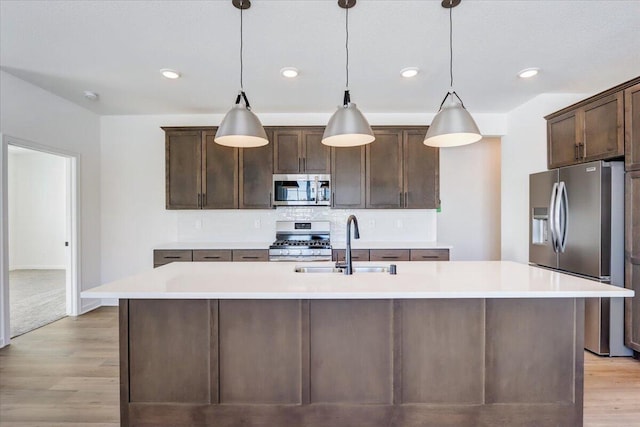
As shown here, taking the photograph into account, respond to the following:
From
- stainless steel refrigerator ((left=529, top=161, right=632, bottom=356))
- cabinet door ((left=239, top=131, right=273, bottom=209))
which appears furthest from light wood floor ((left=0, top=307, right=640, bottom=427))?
cabinet door ((left=239, top=131, right=273, bottom=209))

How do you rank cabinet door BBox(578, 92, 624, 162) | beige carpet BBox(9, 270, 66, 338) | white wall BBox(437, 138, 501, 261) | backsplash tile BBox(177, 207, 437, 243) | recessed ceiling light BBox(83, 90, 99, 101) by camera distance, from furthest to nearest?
white wall BBox(437, 138, 501, 261), backsplash tile BBox(177, 207, 437, 243), beige carpet BBox(9, 270, 66, 338), recessed ceiling light BBox(83, 90, 99, 101), cabinet door BBox(578, 92, 624, 162)

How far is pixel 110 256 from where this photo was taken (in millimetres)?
4719

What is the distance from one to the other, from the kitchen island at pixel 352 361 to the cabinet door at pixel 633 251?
1414 mm

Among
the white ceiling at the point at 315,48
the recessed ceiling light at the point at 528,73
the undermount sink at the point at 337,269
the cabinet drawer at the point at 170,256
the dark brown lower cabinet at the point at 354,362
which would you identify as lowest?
the dark brown lower cabinet at the point at 354,362

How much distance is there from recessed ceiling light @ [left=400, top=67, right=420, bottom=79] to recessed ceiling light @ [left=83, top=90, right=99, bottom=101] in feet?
11.1

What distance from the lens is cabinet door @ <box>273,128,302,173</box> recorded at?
14.1ft

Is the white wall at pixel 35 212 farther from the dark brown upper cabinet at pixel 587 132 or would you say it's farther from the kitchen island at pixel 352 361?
the dark brown upper cabinet at pixel 587 132

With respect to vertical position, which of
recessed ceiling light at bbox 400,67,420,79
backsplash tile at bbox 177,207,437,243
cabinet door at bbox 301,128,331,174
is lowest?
backsplash tile at bbox 177,207,437,243

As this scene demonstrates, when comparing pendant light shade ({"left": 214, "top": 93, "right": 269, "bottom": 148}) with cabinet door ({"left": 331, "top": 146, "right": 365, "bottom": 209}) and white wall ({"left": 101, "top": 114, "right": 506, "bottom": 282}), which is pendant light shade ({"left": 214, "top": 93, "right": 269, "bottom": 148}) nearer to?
cabinet door ({"left": 331, "top": 146, "right": 365, "bottom": 209})

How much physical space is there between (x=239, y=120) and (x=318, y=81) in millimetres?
1549

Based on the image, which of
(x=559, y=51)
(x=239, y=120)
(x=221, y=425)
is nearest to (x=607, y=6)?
(x=559, y=51)

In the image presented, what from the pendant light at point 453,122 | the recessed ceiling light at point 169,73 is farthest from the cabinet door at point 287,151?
the pendant light at point 453,122

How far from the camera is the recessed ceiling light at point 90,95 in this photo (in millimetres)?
3804

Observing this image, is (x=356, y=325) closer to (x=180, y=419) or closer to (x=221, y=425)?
(x=221, y=425)
